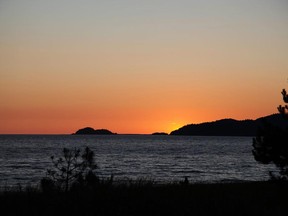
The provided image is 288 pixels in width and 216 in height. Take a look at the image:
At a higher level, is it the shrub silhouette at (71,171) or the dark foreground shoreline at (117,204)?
the shrub silhouette at (71,171)

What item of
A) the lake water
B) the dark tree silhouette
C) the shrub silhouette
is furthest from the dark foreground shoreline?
the lake water

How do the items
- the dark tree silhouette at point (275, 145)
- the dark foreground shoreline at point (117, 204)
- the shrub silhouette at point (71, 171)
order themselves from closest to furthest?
the dark foreground shoreline at point (117, 204), the dark tree silhouette at point (275, 145), the shrub silhouette at point (71, 171)

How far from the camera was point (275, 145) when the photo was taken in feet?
46.3

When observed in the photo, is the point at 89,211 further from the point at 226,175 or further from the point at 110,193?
the point at 226,175

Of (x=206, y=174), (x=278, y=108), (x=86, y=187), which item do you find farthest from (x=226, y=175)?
(x=86, y=187)

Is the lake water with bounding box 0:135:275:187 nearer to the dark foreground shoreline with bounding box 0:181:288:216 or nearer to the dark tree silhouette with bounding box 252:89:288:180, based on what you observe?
the dark tree silhouette with bounding box 252:89:288:180

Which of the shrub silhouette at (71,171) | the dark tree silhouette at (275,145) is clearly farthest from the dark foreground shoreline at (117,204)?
the shrub silhouette at (71,171)

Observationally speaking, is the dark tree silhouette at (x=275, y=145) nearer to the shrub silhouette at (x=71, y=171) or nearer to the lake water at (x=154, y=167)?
the shrub silhouette at (x=71, y=171)

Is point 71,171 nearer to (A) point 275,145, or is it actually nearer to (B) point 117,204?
(B) point 117,204

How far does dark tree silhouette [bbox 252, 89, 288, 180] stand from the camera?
13922 mm

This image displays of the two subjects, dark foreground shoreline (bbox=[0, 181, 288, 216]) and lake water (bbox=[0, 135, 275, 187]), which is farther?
lake water (bbox=[0, 135, 275, 187])

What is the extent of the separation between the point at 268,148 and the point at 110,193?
19.4 feet

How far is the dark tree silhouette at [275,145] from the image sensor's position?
13922 mm

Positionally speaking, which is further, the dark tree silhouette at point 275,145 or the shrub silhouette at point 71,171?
the shrub silhouette at point 71,171
